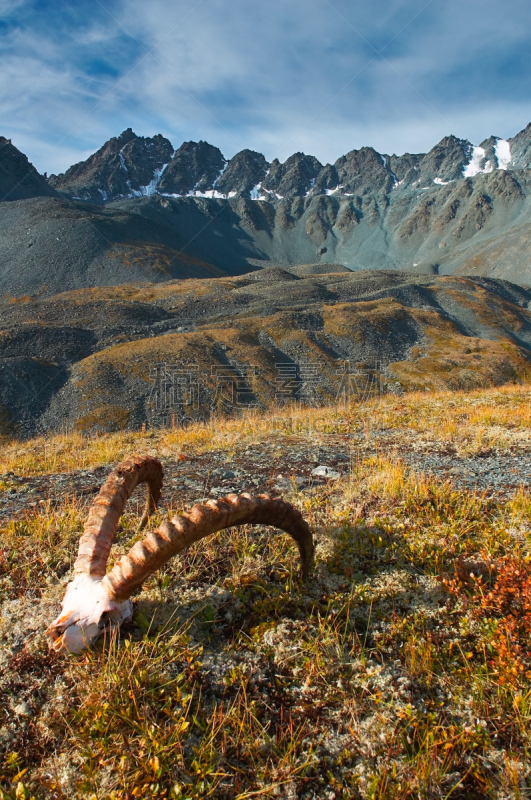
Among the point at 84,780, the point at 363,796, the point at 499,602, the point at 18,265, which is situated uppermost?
the point at 18,265

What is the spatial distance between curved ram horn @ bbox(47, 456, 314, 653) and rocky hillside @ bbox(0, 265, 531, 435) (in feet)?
85.3

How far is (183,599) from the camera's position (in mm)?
4035

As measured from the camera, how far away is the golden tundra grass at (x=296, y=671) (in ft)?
8.54

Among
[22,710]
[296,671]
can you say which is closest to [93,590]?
[22,710]

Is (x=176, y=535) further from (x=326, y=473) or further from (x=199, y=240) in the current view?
(x=199, y=240)

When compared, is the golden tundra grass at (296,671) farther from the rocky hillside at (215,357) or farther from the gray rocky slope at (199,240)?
the gray rocky slope at (199,240)

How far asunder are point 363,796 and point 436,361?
45.6 m

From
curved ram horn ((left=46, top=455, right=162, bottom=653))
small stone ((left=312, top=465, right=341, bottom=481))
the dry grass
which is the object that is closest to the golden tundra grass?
curved ram horn ((left=46, top=455, right=162, bottom=653))

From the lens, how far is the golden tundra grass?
260 cm

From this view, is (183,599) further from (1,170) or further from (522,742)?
(1,170)

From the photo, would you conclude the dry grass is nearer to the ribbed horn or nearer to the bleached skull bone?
the bleached skull bone

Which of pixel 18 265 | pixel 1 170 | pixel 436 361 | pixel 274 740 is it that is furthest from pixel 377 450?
pixel 1 170

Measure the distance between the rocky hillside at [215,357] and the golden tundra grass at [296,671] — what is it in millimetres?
25351

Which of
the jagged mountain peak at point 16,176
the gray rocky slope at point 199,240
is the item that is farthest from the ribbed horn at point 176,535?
the jagged mountain peak at point 16,176
